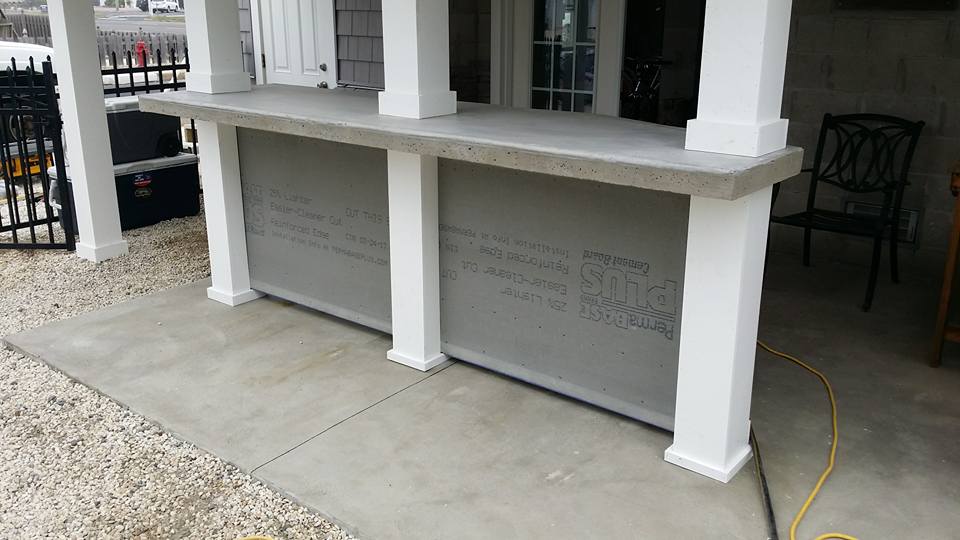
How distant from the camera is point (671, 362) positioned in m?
3.08

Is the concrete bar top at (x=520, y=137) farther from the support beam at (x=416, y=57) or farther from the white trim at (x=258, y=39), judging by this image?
the white trim at (x=258, y=39)

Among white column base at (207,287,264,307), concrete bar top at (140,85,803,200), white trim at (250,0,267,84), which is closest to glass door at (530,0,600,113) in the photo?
concrete bar top at (140,85,803,200)

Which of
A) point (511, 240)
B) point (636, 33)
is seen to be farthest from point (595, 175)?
point (636, 33)

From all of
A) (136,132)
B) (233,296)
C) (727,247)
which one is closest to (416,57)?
(727,247)

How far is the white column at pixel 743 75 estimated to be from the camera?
250 centimetres

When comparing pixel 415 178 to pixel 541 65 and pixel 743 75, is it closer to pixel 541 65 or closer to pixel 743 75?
pixel 743 75

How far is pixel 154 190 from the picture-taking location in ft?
20.8

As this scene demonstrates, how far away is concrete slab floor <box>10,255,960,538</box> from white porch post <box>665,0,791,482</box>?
0.65 feet

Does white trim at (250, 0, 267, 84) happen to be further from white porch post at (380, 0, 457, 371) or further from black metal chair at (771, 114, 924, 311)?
black metal chair at (771, 114, 924, 311)

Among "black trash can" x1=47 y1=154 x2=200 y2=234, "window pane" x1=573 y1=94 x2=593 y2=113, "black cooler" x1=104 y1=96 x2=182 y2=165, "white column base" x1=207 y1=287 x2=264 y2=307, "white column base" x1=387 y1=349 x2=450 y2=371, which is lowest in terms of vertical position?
"white column base" x1=387 y1=349 x2=450 y2=371

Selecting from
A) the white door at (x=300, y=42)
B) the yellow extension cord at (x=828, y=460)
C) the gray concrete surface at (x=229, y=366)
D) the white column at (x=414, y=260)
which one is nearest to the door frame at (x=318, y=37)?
the white door at (x=300, y=42)

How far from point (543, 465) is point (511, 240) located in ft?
3.25

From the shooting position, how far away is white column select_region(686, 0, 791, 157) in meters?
2.50

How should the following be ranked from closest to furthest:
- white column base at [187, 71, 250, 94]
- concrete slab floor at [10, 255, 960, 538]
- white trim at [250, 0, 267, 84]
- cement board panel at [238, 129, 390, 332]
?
concrete slab floor at [10, 255, 960, 538]
cement board panel at [238, 129, 390, 332]
white column base at [187, 71, 250, 94]
white trim at [250, 0, 267, 84]
